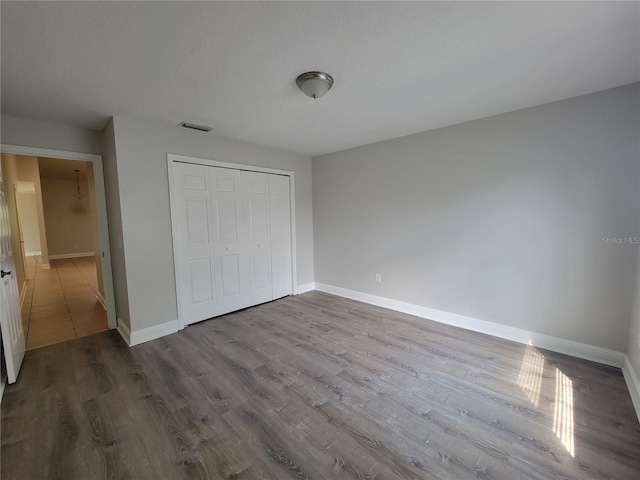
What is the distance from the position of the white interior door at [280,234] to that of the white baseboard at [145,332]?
1.61 m

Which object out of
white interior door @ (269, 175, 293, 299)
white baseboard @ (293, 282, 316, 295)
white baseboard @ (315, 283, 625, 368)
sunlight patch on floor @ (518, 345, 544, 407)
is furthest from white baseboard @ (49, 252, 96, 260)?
sunlight patch on floor @ (518, 345, 544, 407)

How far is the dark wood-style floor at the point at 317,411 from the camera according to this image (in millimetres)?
1496

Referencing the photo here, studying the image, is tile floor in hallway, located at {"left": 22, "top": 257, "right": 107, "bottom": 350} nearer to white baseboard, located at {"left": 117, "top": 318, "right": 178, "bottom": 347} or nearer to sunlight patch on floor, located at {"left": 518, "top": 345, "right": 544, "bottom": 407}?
white baseboard, located at {"left": 117, "top": 318, "right": 178, "bottom": 347}

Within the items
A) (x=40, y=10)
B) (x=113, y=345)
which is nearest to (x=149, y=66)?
(x=40, y=10)

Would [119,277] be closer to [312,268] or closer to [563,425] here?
[312,268]

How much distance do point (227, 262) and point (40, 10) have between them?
2851mm

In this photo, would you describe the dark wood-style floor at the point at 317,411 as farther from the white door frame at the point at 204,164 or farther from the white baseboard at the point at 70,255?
the white baseboard at the point at 70,255

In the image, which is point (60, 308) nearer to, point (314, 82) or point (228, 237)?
point (228, 237)

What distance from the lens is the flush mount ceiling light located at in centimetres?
197

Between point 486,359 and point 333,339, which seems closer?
point 486,359

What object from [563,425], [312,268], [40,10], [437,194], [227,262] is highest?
[40,10]

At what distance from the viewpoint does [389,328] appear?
3.26 meters

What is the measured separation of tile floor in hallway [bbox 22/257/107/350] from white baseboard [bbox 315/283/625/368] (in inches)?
153

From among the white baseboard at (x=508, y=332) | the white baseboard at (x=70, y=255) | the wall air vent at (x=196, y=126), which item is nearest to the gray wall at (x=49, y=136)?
the wall air vent at (x=196, y=126)
